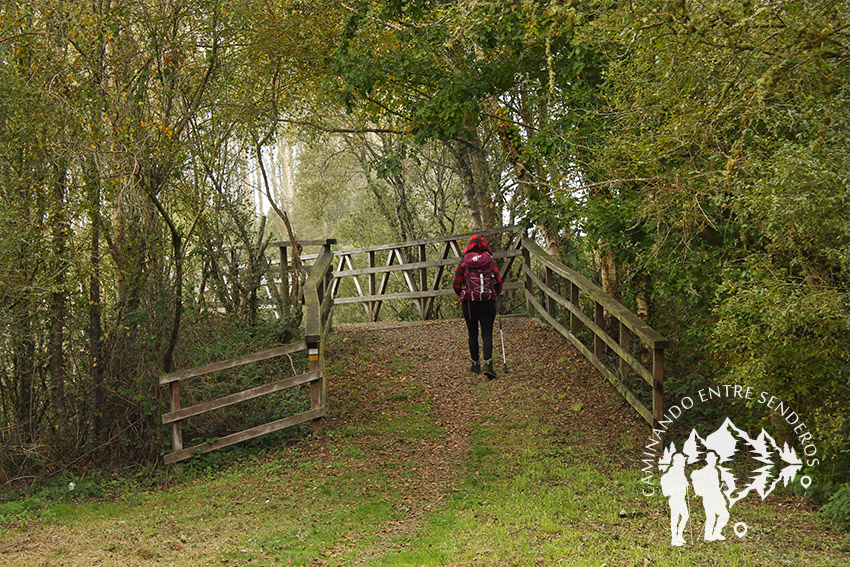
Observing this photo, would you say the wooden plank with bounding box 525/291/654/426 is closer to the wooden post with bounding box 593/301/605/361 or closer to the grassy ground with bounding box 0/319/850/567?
the wooden post with bounding box 593/301/605/361

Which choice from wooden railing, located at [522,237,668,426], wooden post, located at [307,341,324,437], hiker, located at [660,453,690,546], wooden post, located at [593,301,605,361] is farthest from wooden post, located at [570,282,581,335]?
wooden post, located at [307,341,324,437]

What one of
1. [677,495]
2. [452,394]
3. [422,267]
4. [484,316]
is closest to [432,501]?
[677,495]

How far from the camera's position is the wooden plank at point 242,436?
8125 millimetres

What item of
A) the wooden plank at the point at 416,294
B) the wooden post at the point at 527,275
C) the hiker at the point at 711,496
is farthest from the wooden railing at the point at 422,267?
the hiker at the point at 711,496

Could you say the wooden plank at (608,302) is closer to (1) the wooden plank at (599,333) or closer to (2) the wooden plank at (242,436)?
(1) the wooden plank at (599,333)

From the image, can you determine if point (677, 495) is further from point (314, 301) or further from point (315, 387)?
point (314, 301)

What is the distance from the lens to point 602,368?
9195 millimetres

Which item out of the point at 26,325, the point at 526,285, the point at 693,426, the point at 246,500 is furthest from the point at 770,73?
the point at 526,285

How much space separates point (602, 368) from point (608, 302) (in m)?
0.90

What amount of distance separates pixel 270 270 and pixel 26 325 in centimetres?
Result: 350

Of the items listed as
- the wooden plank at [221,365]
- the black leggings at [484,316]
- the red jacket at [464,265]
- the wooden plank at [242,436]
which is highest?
the red jacket at [464,265]

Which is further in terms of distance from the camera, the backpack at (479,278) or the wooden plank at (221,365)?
the backpack at (479,278)

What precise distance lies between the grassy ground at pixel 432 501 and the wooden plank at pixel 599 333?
698 millimetres

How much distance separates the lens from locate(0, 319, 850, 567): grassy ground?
17.4ft
